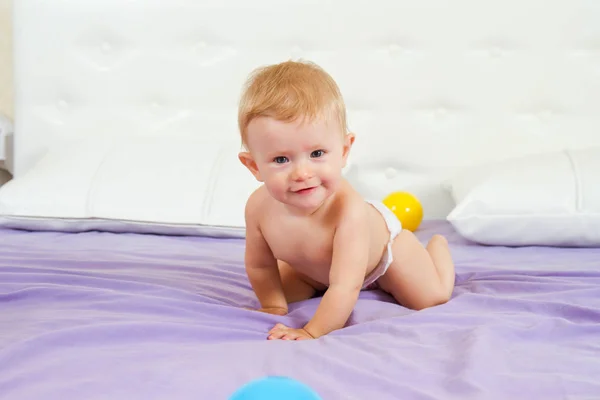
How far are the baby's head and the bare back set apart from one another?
8cm

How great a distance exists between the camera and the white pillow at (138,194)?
67.1 inches

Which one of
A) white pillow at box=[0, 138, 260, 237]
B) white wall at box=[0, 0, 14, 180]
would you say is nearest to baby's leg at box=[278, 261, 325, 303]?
white pillow at box=[0, 138, 260, 237]

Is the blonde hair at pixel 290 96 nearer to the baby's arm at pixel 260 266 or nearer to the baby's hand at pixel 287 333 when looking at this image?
the baby's arm at pixel 260 266

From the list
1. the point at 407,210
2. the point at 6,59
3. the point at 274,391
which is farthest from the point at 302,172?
the point at 6,59

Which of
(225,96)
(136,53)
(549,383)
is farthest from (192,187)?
(549,383)

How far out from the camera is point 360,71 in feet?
6.74

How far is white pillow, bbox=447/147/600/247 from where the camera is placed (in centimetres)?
158

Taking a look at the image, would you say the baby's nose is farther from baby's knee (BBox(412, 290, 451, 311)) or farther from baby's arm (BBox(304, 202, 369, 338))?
baby's knee (BBox(412, 290, 451, 311))

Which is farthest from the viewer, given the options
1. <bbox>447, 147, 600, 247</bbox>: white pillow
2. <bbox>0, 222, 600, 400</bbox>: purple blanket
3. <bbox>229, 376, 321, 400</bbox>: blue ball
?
<bbox>447, 147, 600, 247</bbox>: white pillow

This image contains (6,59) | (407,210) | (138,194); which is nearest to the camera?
(138,194)

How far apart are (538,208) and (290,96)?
0.91m

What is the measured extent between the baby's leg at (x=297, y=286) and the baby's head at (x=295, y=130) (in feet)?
0.92

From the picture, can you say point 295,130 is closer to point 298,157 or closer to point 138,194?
point 298,157

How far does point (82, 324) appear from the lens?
0.92 meters
